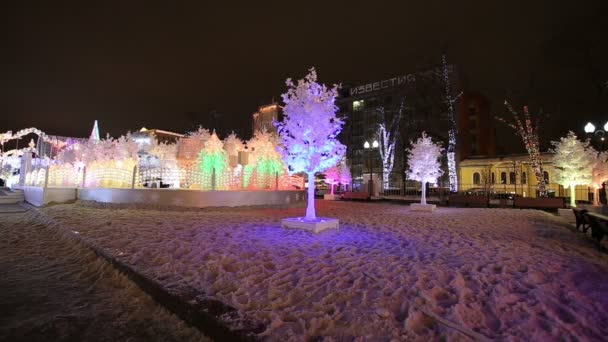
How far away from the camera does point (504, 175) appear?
38.4m

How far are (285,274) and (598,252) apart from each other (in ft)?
23.5

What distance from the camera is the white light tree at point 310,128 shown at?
32.1 feet

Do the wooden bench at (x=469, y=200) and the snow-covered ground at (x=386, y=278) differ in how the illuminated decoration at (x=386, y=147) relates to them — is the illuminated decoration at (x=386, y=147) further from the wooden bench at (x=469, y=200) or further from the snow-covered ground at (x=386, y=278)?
the snow-covered ground at (x=386, y=278)

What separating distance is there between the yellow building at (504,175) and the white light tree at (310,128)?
2616 cm

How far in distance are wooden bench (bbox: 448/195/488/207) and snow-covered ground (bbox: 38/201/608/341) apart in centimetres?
1243

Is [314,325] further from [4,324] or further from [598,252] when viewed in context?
[598,252]

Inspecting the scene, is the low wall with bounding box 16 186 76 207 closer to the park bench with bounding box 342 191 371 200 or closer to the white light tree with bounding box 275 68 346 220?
the white light tree with bounding box 275 68 346 220

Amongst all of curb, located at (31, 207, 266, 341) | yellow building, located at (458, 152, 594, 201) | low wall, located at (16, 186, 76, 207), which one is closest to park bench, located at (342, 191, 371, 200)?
yellow building, located at (458, 152, 594, 201)

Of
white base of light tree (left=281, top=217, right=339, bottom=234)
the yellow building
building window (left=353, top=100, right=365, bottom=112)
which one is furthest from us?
building window (left=353, top=100, right=365, bottom=112)

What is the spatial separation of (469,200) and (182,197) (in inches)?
713

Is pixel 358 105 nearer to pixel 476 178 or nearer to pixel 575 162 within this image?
pixel 476 178

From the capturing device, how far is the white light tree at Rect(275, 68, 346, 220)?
32.1 ft

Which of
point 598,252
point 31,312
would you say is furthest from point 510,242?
point 31,312

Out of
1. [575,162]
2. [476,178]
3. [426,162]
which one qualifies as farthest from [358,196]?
[476,178]
